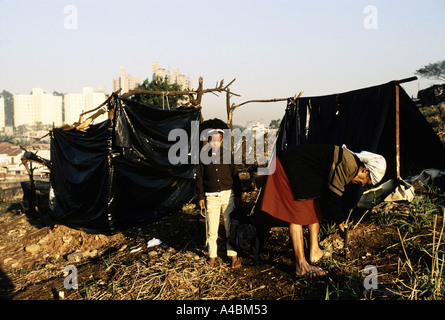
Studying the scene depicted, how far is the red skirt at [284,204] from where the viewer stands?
3234 millimetres

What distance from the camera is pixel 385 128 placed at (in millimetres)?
4527

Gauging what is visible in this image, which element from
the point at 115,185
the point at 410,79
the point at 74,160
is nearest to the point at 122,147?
the point at 115,185

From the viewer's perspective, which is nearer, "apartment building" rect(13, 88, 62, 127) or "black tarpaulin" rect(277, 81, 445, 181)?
"black tarpaulin" rect(277, 81, 445, 181)

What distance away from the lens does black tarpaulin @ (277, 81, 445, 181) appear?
4.43 metres

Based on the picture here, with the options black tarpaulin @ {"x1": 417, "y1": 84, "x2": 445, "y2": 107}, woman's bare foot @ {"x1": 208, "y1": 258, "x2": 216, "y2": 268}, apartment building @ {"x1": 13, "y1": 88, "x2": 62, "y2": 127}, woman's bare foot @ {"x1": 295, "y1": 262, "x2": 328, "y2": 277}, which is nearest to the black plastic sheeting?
woman's bare foot @ {"x1": 208, "y1": 258, "x2": 216, "y2": 268}

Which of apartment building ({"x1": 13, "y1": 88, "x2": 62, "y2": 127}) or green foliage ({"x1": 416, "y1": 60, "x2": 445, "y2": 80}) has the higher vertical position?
apartment building ({"x1": 13, "y1": 88, "x2": 62, "y2": 127})

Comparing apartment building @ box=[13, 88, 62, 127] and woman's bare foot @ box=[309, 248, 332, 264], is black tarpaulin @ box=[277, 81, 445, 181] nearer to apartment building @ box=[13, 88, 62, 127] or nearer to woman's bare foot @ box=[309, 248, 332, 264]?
woman's bare foot @ box=[309, 248, 332, 264]

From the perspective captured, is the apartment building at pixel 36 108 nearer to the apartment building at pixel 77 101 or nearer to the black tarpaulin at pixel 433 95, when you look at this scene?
the apartment building at pixel 77 101

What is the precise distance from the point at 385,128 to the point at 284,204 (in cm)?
245

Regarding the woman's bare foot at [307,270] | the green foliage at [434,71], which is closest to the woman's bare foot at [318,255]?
the woman's bare foot at [307,270]

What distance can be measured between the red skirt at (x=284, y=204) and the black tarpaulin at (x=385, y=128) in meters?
1.79

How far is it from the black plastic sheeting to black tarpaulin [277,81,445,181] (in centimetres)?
334

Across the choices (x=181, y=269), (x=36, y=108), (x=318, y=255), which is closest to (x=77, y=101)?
(x=36, y=108)

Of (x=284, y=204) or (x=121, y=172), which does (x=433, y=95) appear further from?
(x=121, y=172)
